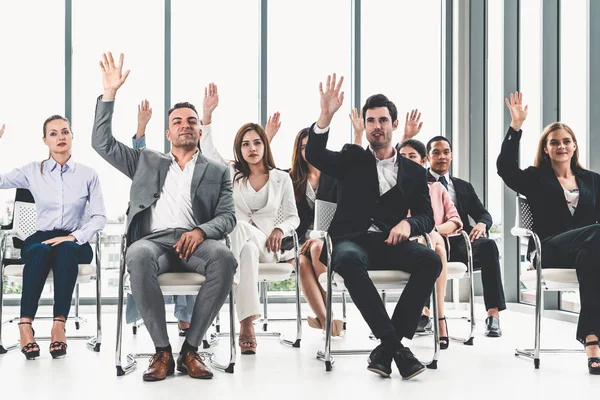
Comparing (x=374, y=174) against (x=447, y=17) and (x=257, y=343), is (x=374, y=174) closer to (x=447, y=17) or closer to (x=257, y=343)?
(x=257, y=343)

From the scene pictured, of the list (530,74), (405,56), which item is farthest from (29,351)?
(530,74)

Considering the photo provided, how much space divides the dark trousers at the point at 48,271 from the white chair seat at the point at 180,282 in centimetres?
85

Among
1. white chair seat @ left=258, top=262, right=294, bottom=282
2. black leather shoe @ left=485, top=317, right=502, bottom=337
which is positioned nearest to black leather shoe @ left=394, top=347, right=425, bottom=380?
white chair seat @ left=258, top=262, right=294, bottom=282

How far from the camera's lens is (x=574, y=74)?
5164 millimetres

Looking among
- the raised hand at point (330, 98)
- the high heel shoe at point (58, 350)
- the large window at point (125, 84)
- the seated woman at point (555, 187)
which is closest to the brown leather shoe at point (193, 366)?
the high heel shoe at point (58, 350)

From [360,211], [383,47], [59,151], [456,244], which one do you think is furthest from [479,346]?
[383,47]

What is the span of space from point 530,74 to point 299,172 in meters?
2.59

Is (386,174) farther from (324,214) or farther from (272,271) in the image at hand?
(272,271)

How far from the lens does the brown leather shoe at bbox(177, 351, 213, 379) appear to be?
10.1ft

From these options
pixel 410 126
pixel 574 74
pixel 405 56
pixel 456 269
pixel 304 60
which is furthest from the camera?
pixel 405 56

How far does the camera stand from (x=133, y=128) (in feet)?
19.9

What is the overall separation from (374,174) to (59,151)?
2.05 m

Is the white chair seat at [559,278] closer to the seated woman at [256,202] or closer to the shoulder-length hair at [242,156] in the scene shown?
the seated woman at [256,202]

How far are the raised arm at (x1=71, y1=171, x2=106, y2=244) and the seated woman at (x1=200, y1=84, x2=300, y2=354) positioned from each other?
81 cm
